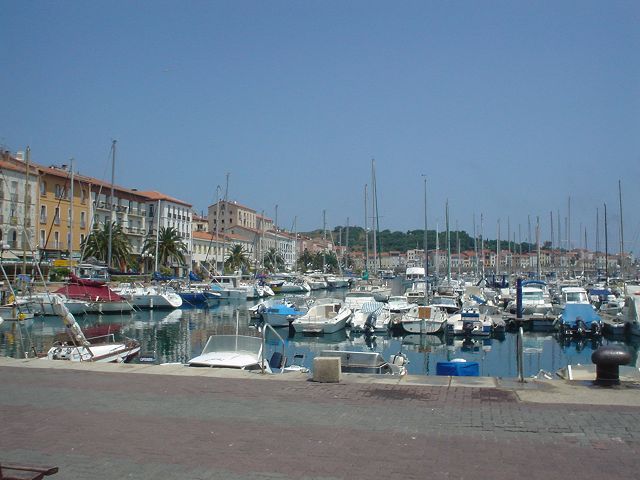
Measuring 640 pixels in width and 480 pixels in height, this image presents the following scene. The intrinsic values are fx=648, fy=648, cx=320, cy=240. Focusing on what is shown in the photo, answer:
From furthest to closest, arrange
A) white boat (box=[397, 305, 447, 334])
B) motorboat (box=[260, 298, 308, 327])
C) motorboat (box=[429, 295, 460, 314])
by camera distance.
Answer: motorboat (box=[429, 295, 460, 314]), motorboat (box=[260, 298, 308, 327]), white boat (box=[397, 305, 447, 334])

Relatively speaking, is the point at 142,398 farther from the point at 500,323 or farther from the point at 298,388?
the point at 500,323

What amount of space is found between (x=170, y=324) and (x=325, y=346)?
1816 centimetres

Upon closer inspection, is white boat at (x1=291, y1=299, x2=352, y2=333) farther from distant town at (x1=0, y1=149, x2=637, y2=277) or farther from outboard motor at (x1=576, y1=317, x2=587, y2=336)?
distant town at (x1=0, y1=149, x2=637, y2=277)

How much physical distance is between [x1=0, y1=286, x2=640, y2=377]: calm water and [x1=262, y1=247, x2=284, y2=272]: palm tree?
91663 mm

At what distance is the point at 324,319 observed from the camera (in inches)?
1795

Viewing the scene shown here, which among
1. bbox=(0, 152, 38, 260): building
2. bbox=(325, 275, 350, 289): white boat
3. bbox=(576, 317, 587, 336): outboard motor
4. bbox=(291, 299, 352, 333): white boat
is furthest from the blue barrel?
bbox=(325, 275, 350, 289): white boat

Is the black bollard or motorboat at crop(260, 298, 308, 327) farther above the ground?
the black bollard

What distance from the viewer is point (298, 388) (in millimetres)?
13594

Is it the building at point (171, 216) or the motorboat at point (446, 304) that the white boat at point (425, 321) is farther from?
the building at point (171, 216)

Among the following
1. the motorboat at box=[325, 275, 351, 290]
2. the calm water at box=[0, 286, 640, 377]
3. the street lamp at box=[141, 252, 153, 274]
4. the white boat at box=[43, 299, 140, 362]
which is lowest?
the calm water at box=[0, 286, 640, 377]

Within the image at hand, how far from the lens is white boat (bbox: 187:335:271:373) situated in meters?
18.7

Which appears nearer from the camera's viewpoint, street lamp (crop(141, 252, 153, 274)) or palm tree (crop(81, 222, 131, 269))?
palm tree (crop(81, 222, 131, 269))

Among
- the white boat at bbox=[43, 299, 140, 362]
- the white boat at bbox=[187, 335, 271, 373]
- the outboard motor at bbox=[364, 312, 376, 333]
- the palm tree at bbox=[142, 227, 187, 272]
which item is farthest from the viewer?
the palm tree at bbox=[142, 227, 187, 272]

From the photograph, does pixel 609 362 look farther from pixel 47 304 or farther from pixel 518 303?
pixel 47 304
